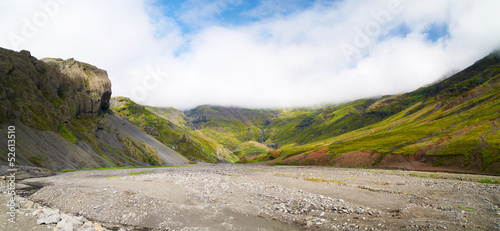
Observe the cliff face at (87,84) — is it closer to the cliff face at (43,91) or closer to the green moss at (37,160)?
the cliff face at (43,91)

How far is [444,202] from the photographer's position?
2767 cm

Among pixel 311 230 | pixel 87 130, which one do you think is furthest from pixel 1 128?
pixel 311 230

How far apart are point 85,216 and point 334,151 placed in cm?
13076

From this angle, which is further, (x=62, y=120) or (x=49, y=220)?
(x=62, y=120)

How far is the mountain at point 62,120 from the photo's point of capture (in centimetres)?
6994

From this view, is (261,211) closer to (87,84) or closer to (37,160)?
(37,160)

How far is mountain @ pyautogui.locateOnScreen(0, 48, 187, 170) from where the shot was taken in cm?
6994

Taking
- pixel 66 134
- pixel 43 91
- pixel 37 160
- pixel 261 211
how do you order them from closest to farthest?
pixel 261 211, pixel 37 160, pixel 66 134, pixel 43 91

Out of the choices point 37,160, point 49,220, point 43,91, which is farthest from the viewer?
point 43,91

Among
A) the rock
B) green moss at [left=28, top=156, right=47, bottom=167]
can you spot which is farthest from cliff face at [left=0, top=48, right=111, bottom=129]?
the rock

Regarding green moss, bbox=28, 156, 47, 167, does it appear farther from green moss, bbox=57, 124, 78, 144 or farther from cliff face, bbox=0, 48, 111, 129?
green moss, bbox=57, 124, 78, 144

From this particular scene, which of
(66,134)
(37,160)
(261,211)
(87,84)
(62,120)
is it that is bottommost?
(261,211)

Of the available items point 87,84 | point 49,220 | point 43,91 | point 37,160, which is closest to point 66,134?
point 37,160

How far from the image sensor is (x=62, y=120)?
9481cm
